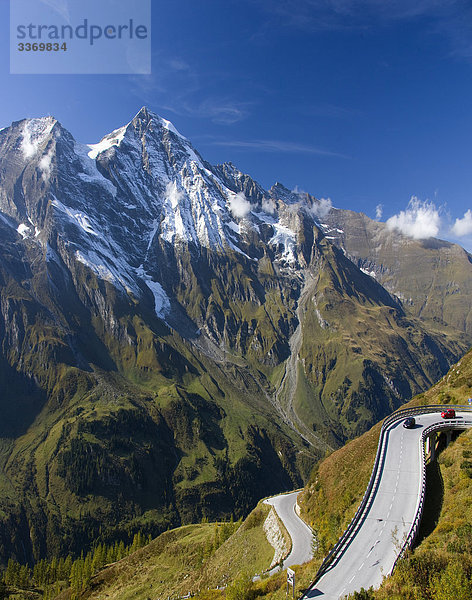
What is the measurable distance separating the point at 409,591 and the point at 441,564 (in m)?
4.10

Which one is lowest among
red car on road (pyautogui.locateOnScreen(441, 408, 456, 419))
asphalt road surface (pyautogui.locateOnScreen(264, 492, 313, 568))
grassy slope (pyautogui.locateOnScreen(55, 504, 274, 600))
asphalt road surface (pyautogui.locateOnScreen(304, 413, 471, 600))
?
grassy slope (pyautogui.locateOnScreen(55, 504, 274, 600))

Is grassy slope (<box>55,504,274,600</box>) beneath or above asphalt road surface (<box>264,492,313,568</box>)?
beneath

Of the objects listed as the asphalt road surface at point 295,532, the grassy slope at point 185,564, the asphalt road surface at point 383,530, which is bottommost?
the grassy slope at point 185,564

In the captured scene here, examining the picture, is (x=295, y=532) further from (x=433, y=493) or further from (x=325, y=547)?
(x=433, y=493)

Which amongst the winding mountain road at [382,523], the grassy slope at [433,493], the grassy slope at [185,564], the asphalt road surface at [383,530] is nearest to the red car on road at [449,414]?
the winding mountain road at [382,523]

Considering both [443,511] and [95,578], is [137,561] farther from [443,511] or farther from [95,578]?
[443,511]

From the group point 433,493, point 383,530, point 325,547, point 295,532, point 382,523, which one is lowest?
point 295,532

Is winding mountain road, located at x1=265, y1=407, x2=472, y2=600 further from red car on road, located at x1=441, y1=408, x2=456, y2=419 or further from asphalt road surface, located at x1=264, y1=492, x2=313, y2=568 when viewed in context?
red car on road, located at x1=441, y1=408, x2=456, y2=419

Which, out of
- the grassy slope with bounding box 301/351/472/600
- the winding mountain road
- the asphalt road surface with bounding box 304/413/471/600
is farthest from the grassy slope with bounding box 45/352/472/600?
the asphalt road surface with bounding box 304/413/471/600

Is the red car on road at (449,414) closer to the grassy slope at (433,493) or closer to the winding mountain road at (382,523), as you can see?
the winding mountain road at (382,523)

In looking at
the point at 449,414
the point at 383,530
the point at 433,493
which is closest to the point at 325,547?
the point at 383,530

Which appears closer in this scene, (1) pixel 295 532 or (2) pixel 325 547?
(2) pixel 325 547

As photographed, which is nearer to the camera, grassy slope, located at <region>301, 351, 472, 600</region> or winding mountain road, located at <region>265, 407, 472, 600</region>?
grassy slope, located at <region>301, 351, 472, 600</region>

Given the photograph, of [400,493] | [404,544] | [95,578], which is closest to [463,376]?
[400,493]
